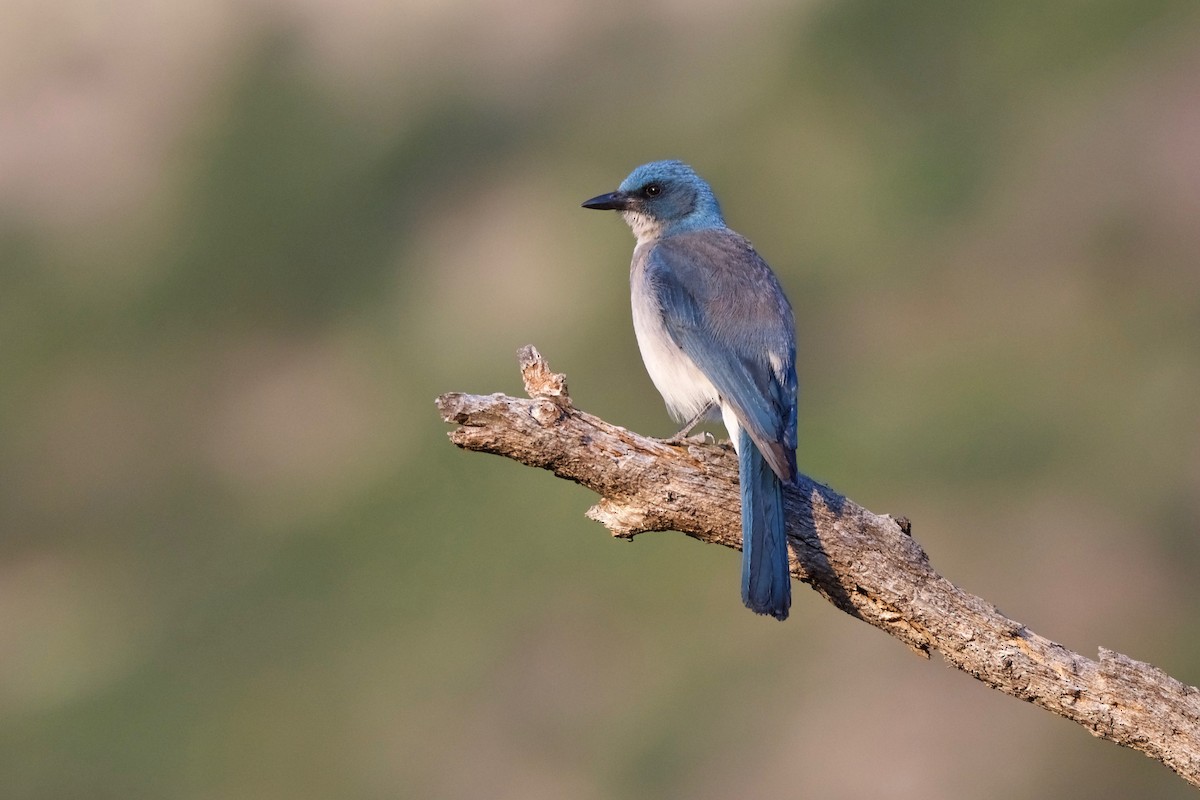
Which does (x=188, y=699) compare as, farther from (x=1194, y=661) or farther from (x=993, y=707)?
(x=1194, y=661)

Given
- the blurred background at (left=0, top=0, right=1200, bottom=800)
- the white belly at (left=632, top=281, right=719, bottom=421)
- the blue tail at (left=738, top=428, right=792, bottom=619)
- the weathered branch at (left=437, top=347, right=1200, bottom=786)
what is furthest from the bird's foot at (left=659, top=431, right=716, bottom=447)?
the blurred background at (left=0, top=0, right=1200, bottom=800)

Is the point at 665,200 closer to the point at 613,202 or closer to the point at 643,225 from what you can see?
the point at 643,225

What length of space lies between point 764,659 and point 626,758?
54.2 inches

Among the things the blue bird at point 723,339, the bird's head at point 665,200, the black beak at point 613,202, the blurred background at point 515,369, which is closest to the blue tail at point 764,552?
the blue bird at point 723,339

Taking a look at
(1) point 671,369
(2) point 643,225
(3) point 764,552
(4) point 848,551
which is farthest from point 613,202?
(3) point 764,552

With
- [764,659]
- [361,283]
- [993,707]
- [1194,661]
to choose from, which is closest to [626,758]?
Result: [764,659]

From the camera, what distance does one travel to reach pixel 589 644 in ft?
40.6

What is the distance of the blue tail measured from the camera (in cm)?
548

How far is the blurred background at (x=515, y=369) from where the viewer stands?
38.2 feet

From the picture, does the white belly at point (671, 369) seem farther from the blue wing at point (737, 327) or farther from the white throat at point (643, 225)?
the white throat at point (643, 225)

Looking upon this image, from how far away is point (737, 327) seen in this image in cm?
666

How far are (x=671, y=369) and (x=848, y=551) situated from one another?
1487mm

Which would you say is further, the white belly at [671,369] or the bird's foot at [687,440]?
the white belly at [671,369]

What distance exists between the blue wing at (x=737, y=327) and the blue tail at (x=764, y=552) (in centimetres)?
13
